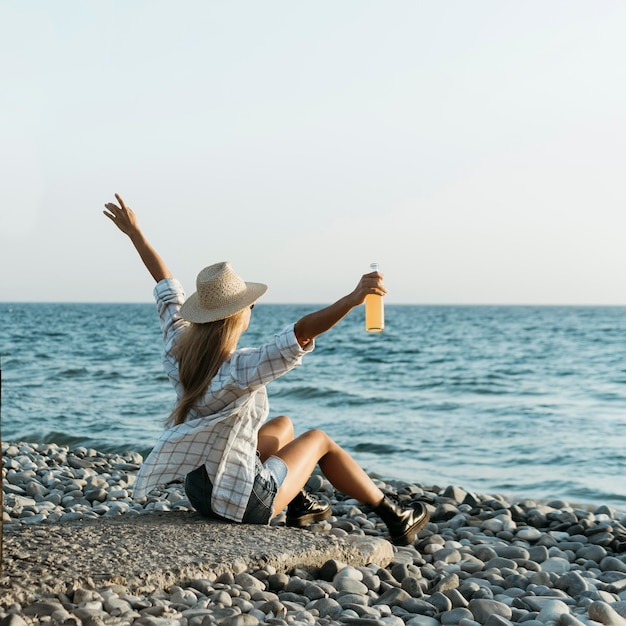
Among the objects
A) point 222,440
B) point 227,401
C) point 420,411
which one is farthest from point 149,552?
point 420,411

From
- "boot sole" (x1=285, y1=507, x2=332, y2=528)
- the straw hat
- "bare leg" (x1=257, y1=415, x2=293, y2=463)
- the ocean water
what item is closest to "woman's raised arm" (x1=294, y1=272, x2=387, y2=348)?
the straw hat

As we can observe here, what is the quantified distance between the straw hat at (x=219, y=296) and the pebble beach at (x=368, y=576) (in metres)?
0.96

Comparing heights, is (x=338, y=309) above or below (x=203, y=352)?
above

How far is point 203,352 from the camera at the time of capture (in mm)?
3639

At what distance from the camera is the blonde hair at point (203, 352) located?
3.62m

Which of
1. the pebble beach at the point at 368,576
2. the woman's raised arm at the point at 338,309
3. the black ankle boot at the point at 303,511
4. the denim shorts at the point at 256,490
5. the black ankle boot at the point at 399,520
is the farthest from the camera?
the black ankle boot at the point at 303,511

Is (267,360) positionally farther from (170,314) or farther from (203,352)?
(170,314)

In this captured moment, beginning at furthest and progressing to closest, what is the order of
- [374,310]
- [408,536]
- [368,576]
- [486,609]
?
[408,536] → [374,310] → [368,576] → [486,609]

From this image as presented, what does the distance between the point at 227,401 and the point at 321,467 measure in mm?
702

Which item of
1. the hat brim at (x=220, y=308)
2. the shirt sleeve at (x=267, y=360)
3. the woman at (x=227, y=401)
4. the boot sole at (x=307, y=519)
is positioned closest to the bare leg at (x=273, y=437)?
the woman at (x=227, y=401)

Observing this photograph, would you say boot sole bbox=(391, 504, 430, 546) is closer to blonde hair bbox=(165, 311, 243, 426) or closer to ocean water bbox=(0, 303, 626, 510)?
blonde hair bbox=(165, 311, 243, 426)

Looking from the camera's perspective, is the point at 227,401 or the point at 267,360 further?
the point at 227,401

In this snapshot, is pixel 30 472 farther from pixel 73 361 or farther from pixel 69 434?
pixel 73 361

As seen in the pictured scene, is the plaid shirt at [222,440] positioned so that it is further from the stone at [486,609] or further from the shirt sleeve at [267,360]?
the stone at [486,609]
